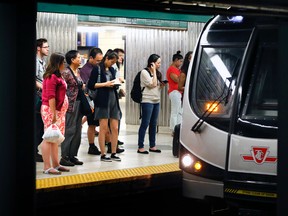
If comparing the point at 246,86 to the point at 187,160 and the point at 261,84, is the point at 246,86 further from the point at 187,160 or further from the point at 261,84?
the point at 187,160

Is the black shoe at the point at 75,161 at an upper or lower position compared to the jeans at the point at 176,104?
lower

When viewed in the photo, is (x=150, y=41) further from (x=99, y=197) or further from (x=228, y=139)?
(x=228, y=139)

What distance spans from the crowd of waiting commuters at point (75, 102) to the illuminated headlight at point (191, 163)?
188 centimetres

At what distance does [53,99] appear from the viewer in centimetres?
749

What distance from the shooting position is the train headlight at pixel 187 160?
20.3ft

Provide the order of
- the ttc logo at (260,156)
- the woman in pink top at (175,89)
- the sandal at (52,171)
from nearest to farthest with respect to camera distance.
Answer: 1. the ttc logo at (260,156)
2. the sandal at (52,171)
3. the woman in pink top at (175,89)

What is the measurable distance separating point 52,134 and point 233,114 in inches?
104

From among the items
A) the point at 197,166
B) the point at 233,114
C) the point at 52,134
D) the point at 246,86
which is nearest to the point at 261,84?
the point at 246,86

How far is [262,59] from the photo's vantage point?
6.02m

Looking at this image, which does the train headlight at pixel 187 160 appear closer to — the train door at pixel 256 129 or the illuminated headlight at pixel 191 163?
the illuminated headlight at pixel 191 163

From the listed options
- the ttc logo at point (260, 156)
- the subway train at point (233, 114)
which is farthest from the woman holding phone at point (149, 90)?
the ttc logo at point (260, 156)

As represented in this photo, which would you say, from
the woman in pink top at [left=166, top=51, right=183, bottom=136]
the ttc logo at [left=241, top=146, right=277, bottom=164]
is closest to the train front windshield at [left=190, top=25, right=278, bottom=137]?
the ttc logo at [left=241, top=146, right=277, bottom=164]

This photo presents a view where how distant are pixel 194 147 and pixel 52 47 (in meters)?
6.15

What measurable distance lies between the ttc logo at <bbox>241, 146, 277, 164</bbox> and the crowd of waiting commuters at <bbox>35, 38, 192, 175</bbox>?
259 cm
